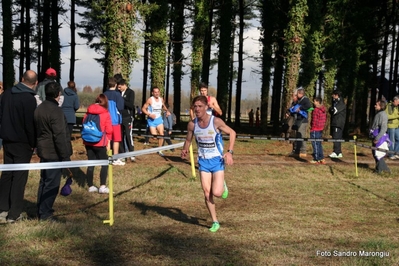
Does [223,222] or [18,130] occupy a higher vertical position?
[18,130]

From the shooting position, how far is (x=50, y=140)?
24.1ft

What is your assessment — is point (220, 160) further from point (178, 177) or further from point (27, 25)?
point (27, 25)

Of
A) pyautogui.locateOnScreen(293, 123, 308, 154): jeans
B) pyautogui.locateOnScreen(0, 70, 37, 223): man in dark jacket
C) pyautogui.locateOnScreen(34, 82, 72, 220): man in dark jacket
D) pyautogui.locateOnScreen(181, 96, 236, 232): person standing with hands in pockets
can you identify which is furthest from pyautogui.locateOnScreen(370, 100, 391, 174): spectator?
pyautogui.locateOnScreen(0, 70, 37, 223): man in dark jacket

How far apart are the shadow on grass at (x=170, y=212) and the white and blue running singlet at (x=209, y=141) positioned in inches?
50.8

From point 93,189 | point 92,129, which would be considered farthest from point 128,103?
point 92,129

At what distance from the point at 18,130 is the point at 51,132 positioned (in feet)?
1.67

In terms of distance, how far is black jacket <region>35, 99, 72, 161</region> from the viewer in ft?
23.6

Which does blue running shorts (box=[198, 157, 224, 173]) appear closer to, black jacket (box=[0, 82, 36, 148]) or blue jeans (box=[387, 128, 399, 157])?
black jacket (box=[0, 82, 36, 148])

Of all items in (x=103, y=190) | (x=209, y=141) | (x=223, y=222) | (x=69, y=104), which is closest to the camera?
(x=209, y=141)

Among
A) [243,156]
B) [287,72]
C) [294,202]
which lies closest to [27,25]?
[287,72]

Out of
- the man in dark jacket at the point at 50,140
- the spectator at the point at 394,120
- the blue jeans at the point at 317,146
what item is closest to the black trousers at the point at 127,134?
the man in dark jacket at the point at 50,140

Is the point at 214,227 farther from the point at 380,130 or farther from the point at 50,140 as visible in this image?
the point at 380,130

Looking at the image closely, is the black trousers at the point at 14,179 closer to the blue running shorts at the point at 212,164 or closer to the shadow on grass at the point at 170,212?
Result: the shadow on grass at the point at 170,212

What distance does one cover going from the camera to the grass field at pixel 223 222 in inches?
234
